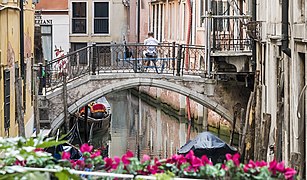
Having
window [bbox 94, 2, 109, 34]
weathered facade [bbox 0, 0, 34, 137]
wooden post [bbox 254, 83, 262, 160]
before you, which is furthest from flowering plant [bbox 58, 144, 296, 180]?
window [bbox 94, 2, 109, 34]

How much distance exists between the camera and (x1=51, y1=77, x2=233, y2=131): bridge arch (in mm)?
19188

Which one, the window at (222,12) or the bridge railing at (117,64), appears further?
the bridge railing at (117,64)

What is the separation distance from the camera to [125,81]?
19547 millimetres

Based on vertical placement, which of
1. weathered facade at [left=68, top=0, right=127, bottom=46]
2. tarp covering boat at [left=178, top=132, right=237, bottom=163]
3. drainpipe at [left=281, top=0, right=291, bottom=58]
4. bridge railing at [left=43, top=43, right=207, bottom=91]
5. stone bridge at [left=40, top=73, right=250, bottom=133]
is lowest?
tarp covering boat at [left=178, top=132, right=237, bottom=163]

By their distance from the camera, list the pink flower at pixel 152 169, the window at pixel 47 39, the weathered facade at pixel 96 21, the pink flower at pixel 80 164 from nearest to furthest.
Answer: the pink flower at pixel 152 169 → the pink flower at pixel 80 164 → the window at pixel 47 39 → the weathered facade at pixel 96 21

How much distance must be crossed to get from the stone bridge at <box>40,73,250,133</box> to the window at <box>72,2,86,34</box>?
15.0 meters

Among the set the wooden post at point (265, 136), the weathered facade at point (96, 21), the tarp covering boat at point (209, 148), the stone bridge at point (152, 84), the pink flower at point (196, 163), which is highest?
the weathered facade at point (96, 21)

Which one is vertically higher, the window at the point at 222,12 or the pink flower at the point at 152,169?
the window at the point at 222,12

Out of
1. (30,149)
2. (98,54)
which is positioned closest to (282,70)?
(98,54)

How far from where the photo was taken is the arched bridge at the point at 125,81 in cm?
1908

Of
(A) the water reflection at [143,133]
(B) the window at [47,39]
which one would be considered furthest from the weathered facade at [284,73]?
(B) the window at [47,39]

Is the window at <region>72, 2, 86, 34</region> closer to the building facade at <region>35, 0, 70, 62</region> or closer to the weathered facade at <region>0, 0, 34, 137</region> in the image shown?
the building facade at <region>35, 0, 70, 62</region>

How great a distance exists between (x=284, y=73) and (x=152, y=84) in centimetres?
704

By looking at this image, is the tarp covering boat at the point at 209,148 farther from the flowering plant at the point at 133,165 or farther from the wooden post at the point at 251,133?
the flowering plant at the point at 133,165
